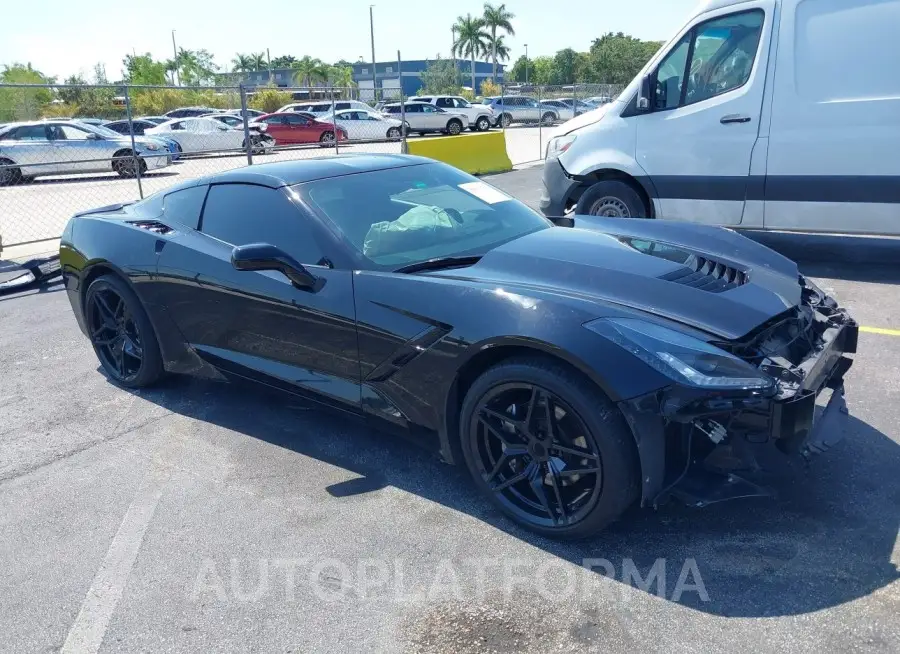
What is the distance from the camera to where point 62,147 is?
58.2ft

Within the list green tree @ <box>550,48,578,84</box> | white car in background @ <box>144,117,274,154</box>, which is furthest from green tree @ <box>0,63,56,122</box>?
green tree @ <box>550,48,578,84</box>

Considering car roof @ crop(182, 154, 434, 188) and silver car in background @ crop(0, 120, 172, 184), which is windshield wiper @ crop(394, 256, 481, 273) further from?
silver car in background @ crop(0, 120, 172, 184)

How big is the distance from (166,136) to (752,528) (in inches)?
904

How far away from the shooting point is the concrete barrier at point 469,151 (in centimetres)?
1416

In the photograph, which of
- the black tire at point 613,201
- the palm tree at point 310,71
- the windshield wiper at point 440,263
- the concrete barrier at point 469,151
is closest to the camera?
the windshield wiper at point 440,263

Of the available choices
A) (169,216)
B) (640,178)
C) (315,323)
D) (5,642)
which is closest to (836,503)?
(315,323)

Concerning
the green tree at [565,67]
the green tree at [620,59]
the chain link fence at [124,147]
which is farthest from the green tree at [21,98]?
the green tree at [565,67]

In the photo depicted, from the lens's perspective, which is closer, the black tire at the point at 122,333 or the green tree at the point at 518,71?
the black tire at the point at 122,333

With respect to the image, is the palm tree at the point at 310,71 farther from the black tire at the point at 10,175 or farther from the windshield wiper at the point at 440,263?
the windshield wiper at the point at 440,263

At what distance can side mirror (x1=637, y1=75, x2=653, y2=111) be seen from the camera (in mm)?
6879

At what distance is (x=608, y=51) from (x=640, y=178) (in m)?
60.4

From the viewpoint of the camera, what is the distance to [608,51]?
62344 mm

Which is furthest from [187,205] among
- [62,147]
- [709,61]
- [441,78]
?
[441,78]

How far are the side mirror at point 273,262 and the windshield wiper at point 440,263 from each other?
1.45ft
